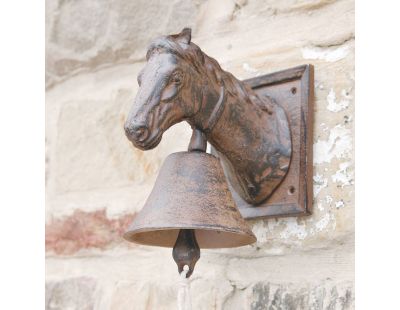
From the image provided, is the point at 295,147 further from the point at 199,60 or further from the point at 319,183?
the point at 199,60

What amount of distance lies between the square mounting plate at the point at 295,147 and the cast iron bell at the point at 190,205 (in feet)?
0.29

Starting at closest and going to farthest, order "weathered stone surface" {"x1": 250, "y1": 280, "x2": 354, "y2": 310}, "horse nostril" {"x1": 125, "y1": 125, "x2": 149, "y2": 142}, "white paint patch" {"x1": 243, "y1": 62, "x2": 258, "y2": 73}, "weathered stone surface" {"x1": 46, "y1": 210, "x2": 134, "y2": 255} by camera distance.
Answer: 1. "horse nostril" {"x1": 125, "y1": 125, "x2": 149, "y2": 142}
2. "weathered stone surface" {"x1": 250, "y1": 280, "x2": 354, "y2": 310}
3. "white paint patch" {"x1": 243, "y1": 62, "x2": 258, "y2": 73}
4. "weathered stone surface" {"x1": 46, "y1": 210, "x2": 134, "y2": 255}

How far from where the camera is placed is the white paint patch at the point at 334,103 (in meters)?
0.84

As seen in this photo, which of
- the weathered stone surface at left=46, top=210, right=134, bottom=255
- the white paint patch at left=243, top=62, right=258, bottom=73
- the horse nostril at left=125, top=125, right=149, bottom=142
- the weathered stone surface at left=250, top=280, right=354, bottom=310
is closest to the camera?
the horse nostril at left=125, top=125, right=149, bottom=142

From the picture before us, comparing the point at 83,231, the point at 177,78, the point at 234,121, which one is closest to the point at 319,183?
the point at 234,121

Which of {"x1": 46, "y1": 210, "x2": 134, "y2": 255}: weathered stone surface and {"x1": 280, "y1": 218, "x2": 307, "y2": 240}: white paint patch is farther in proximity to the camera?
{"x1": 46, "y1": 210, "x2": 134, "y2": 255}: weathered stone surface

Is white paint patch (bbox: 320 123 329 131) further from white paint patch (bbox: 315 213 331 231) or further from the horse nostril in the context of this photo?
the horse nostril

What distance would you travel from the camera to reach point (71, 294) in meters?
1.08

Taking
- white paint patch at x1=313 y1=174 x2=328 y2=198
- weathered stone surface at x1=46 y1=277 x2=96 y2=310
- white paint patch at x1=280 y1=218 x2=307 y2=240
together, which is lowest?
Answer: weathered stone surface at x1=46 y1=277 x2=96 y2=310

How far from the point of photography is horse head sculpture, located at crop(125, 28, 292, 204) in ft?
2.32

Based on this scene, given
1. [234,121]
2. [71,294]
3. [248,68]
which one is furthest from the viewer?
[71,294]

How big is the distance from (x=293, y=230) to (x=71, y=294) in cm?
39

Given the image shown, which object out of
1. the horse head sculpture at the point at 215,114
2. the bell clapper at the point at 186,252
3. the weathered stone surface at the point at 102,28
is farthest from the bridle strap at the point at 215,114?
the weathered stone surface at the point at 102,28

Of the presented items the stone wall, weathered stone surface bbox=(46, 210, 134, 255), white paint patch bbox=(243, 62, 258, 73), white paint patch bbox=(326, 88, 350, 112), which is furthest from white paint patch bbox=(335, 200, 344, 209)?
weathered stone surface bbox=(46, 210, 134, 255)
